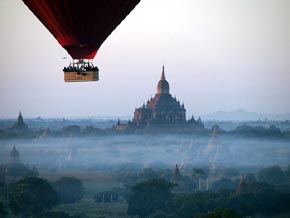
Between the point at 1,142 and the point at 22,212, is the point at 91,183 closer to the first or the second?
the point at 22,212

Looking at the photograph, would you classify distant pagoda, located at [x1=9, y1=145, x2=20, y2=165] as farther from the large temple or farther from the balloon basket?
the balloon basket

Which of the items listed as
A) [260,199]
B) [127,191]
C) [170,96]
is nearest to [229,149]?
[170,96]

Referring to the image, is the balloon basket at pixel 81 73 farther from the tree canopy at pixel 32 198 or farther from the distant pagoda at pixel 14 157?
the distant pagoda at pixel 14 157

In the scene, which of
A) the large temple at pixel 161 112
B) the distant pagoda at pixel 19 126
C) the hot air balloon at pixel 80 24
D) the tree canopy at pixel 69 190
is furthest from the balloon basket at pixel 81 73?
the distant pagoda at pixel 19 126

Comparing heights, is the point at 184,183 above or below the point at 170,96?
below

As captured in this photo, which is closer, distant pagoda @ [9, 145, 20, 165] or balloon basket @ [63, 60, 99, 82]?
balloon basket @ [63, 60, 99, 82]

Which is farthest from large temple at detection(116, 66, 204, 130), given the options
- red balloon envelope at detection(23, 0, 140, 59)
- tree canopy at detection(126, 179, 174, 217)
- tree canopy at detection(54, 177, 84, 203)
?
red balloon envelope at detection(23, 0, 140, 59)
